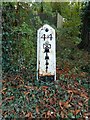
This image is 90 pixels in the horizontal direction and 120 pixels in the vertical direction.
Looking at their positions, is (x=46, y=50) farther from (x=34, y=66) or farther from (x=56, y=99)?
(x=56, y=99)

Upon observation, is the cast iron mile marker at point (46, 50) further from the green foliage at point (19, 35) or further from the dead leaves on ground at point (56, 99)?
the green foliage at point (19, 35)

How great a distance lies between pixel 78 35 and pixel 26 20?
2.17 feet

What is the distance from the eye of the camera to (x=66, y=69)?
230 cm

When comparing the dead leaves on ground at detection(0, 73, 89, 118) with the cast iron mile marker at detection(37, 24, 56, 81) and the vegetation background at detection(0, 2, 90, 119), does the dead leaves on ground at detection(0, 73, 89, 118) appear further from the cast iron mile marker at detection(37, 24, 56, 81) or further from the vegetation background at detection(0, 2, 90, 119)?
the cast iron mile marker at detection(37, 24, 56, 81)

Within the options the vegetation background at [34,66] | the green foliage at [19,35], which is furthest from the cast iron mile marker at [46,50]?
the green foliage at [19,35]

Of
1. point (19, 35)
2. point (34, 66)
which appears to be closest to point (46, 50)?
point (34, 66)

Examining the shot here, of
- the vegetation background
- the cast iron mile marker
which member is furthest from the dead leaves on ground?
the cast iron mile marker

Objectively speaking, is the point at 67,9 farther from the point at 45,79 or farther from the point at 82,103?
the point at 82,103

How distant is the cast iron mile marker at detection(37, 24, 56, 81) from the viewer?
193 centimetres

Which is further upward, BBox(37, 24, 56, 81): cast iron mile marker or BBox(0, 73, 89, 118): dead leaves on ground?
BBox(37, 24, 56, 81): cast iron mile marker

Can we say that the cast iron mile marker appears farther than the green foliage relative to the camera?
No

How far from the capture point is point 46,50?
6.34ft

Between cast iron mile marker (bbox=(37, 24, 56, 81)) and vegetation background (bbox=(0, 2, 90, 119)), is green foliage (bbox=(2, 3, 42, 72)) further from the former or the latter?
cast iron mile marker (bbox=(37, 24, 56, 81))

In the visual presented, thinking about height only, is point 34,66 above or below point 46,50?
below
